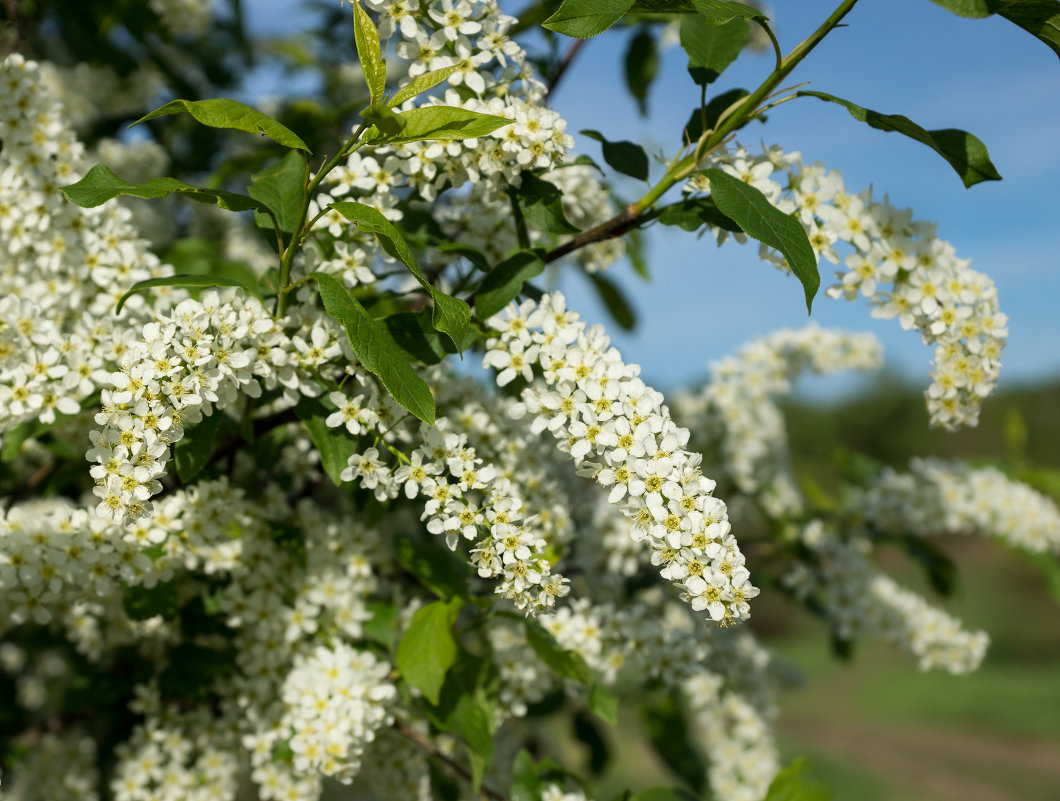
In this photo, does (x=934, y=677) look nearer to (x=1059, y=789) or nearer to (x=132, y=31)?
(x=1059, y=789)

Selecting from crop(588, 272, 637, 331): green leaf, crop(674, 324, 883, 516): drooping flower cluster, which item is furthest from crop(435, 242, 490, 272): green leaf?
crop(674, 324, 883, 516): drooping flower cluster

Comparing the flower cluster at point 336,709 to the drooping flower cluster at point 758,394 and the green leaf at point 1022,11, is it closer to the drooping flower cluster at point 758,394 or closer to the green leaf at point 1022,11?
the green leaf at point 1022,11

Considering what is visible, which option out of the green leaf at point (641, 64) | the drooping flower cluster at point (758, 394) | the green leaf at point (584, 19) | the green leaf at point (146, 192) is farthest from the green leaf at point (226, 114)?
the drooping flower cluster at point (758, 394)

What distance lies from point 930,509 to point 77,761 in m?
3.18

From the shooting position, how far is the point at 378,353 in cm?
136

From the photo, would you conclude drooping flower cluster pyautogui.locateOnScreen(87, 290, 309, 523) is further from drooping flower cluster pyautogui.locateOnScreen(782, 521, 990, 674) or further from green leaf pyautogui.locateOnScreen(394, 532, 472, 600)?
drooping flower cluster pyautogui.locateOnScreen(782, 521, 990, 674)

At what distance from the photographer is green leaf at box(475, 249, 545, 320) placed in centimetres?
169

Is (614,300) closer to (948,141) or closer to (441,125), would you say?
(948,141)

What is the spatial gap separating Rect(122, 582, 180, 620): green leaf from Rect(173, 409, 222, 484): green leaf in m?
0.43

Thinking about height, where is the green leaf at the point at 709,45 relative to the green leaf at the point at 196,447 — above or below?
above

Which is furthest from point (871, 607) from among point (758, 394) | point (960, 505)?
point (758, 394)

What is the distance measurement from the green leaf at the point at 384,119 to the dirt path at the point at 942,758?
10637 mm

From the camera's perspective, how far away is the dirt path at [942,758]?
33.3ft

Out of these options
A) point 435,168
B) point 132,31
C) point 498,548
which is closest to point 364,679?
point 498,548
